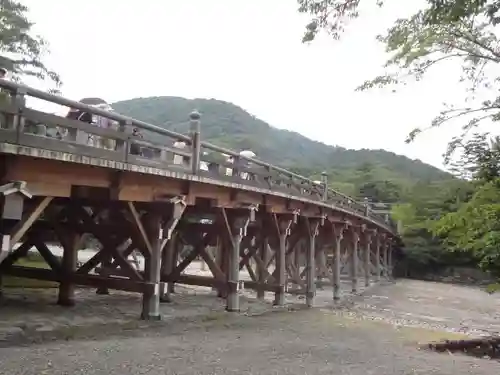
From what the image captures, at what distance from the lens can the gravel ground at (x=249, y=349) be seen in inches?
246

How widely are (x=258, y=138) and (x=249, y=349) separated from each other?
110159mm

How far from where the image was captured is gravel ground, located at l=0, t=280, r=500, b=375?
246 inches

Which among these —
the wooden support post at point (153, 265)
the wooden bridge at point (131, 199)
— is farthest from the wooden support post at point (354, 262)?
the wooden support post at point (153, 265)

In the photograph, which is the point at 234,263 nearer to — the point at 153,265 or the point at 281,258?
the point at 281,258

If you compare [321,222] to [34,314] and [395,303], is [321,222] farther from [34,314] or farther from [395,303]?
[34,314]

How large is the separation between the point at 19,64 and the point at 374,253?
22.9m

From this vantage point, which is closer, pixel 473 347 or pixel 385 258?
pixel 473 347

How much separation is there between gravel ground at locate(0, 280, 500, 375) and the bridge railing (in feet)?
8.06

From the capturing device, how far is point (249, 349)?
7.93 meters

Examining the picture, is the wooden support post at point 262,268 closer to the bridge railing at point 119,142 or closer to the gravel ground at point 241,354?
the bridge railing at point 119,142

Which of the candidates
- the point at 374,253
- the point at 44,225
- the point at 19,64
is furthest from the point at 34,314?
the point at 374,253

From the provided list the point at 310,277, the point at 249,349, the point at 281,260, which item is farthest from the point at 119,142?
the point at 310,277

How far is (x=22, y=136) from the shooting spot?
6.06 meters

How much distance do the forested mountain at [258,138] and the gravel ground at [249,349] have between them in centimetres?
7516
